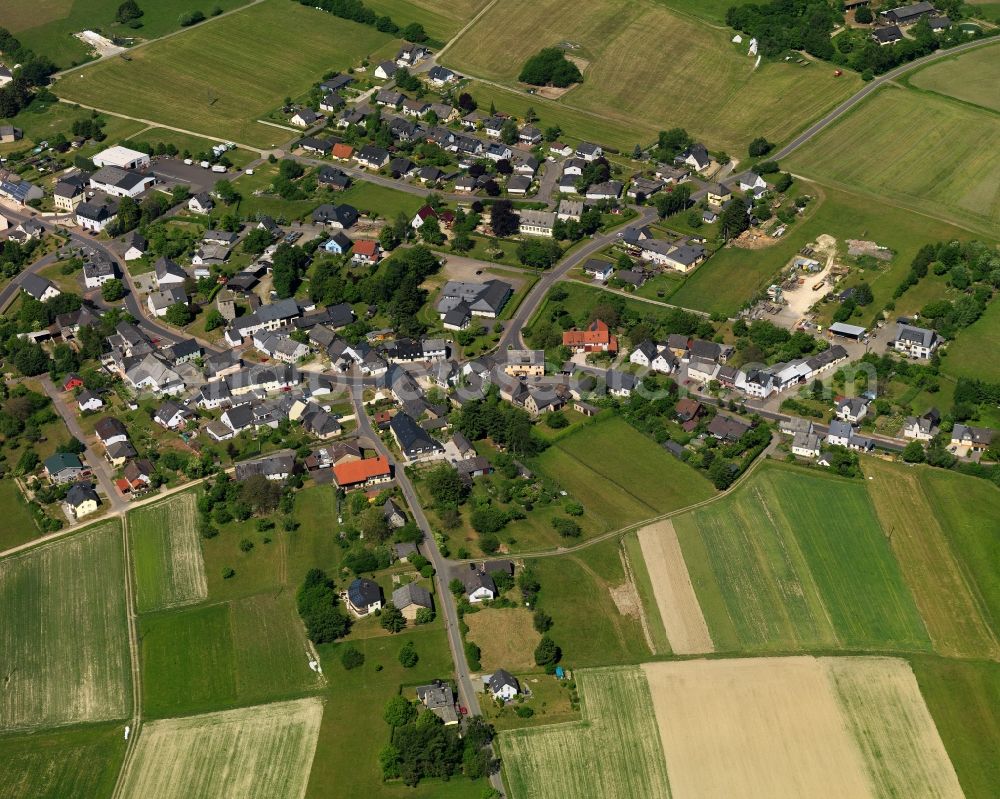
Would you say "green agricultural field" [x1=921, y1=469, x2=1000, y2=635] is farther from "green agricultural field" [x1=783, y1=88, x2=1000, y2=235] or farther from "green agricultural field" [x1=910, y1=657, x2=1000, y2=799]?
"green agricultural field" [x1=783, y1=88, x2=1000, y2=235]

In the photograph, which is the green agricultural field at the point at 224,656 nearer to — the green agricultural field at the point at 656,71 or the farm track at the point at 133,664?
the farm track at the point at 133,664

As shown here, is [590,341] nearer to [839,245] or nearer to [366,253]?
[366,253]

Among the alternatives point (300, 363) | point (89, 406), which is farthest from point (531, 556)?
point (89, 406)

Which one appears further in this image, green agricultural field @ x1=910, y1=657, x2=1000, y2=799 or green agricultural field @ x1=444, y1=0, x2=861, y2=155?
green agricultural field @ x1=444, y1=0, x2=861, y2=155

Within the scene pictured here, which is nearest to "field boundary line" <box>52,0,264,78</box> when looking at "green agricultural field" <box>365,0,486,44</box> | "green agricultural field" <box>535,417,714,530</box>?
"green agricultural field" <box>365,0,486,44</box>

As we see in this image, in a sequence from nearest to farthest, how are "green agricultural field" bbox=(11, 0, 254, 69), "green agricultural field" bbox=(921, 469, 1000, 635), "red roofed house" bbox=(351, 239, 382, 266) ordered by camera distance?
"green agricultural field" bbox=(921, 469, 1000, 635), "red roofed house" bbox=(351, 239, 382, 266), "green agricultural field" bbox=(11, 0, 254, 69)
